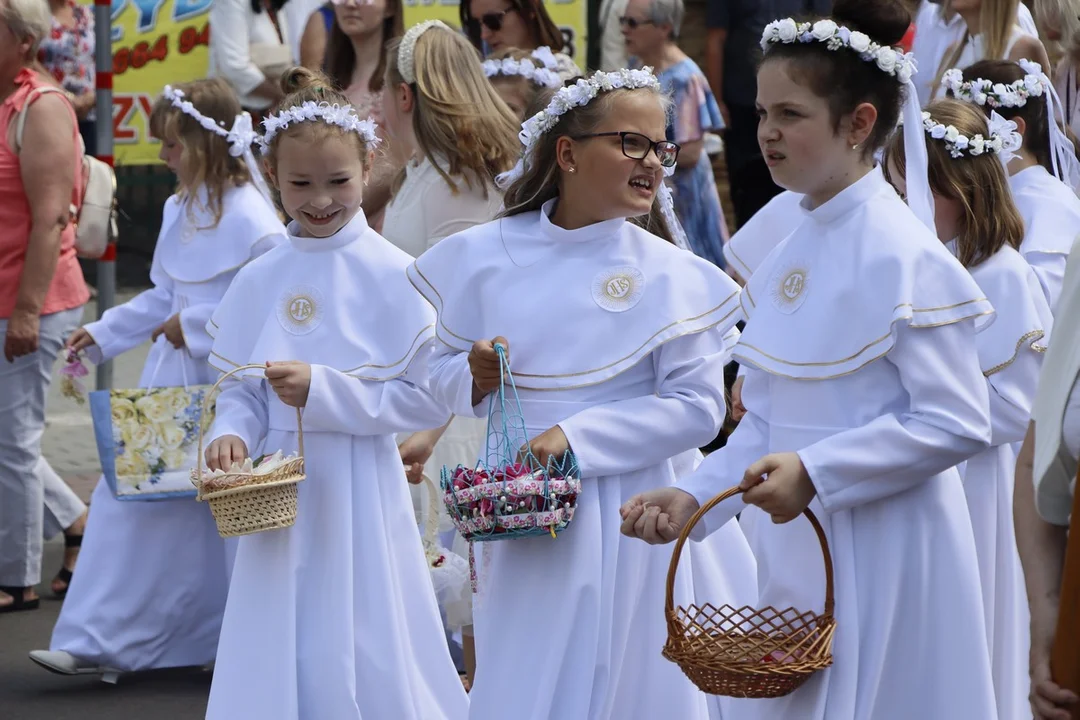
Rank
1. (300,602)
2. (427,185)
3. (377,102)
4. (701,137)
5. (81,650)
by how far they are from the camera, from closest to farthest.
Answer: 1. (300,602)
2. (427,185)
3. (81,650)
4. (377,102)
5. (701,137)

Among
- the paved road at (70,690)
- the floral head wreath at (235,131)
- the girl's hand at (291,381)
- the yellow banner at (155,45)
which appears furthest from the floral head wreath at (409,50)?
the yellow banner at (155,45)

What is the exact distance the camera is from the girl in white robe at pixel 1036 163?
5473mm

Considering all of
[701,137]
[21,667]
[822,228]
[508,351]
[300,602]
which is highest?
[701,137]

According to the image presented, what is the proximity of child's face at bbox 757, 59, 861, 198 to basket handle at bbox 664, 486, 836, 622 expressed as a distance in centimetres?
73

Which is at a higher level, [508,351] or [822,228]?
[822,228]

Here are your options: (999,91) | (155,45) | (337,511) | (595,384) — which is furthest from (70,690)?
(155,45)

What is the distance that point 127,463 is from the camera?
6.31m

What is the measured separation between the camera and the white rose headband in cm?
376

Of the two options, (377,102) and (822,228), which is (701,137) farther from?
(822,228)

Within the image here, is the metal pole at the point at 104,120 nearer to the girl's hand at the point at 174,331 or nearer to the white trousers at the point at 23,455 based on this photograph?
the white trousers at the point at 23,455

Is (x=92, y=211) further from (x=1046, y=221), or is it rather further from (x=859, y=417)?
(x=859, y=417)

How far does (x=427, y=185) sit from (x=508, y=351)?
6.24ft

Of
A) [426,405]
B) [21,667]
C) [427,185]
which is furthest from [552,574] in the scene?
[21,667]

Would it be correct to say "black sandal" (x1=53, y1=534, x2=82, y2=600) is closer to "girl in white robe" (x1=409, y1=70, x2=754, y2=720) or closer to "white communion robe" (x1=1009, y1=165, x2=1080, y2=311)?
"girl in white robe" (x1=409, y1=70, x2=754, y2=720)
